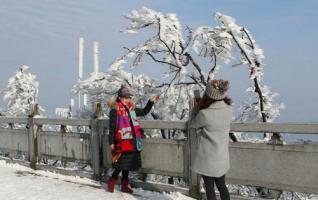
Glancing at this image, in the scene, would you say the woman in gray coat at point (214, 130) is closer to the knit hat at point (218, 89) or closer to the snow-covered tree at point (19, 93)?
the knit hat at point (218, 89)

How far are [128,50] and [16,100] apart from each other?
12405 mm

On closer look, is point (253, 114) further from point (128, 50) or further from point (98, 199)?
point (98, 199)

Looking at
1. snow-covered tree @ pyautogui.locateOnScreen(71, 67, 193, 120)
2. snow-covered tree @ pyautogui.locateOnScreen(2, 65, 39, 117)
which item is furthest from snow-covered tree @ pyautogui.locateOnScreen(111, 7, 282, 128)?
snow-covered tree @ pyautogui.locateOnScreen(2, 65, 39, 117)

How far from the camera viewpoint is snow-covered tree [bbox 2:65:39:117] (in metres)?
22.0

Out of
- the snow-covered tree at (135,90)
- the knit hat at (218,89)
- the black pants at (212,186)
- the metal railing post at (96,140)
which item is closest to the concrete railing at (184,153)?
the metal railing post at (96,140)

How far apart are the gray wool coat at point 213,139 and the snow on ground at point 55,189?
152 centimetres

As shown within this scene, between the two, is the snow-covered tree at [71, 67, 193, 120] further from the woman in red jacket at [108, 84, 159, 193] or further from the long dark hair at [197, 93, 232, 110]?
the long dark hair at [197, 93, 232, 110]

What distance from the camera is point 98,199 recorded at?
7043mm

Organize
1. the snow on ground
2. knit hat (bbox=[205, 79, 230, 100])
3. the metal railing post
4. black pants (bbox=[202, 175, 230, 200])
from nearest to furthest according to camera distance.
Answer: knit hat (bbox=[205, 79, 230, 100])
black pants (bbox=[202, 175, 230, 200])
the snow on ground
the metal railing post

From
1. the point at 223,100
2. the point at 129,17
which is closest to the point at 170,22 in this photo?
the point at 129,17

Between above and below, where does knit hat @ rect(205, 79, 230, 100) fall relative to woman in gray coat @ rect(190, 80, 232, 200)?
above

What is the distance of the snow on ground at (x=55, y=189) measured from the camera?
284 inches

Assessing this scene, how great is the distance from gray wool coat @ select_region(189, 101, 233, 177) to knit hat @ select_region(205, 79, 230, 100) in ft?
0.31

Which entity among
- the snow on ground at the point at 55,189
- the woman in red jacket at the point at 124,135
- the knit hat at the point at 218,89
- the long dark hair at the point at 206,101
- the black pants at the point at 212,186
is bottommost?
the snow on ground at the point at 55,189
